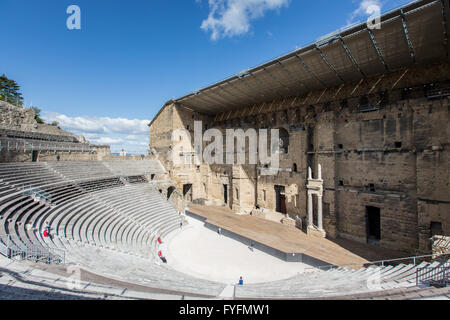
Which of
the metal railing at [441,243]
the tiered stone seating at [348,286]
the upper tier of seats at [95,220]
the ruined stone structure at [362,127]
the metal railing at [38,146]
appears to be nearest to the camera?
the tiered stone seating at [348,286]

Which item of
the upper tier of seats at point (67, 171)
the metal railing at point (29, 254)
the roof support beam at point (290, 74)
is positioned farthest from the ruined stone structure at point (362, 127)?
the metal railing at point (29, 254)

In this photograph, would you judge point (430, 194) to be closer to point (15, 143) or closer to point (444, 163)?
point (444, 163)

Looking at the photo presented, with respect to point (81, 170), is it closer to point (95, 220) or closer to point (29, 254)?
point (95, 220)

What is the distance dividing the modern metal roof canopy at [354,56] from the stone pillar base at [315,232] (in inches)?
488

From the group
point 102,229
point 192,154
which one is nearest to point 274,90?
point 192,154

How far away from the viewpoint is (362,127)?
53.6 ft

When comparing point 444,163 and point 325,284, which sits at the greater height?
point 444,163

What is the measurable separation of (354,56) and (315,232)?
13.5 m

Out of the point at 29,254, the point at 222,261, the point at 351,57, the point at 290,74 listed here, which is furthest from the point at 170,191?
Answer: the point at 351,57

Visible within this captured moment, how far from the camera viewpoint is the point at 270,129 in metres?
22.7

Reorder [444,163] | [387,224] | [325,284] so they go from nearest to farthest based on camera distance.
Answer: [325,284], [444,163], [387,224]

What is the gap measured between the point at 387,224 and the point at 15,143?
91.9ft

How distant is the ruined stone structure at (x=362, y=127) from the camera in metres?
12.7

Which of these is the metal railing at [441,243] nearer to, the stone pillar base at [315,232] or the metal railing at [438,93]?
the stone pillar base at [315,232]
